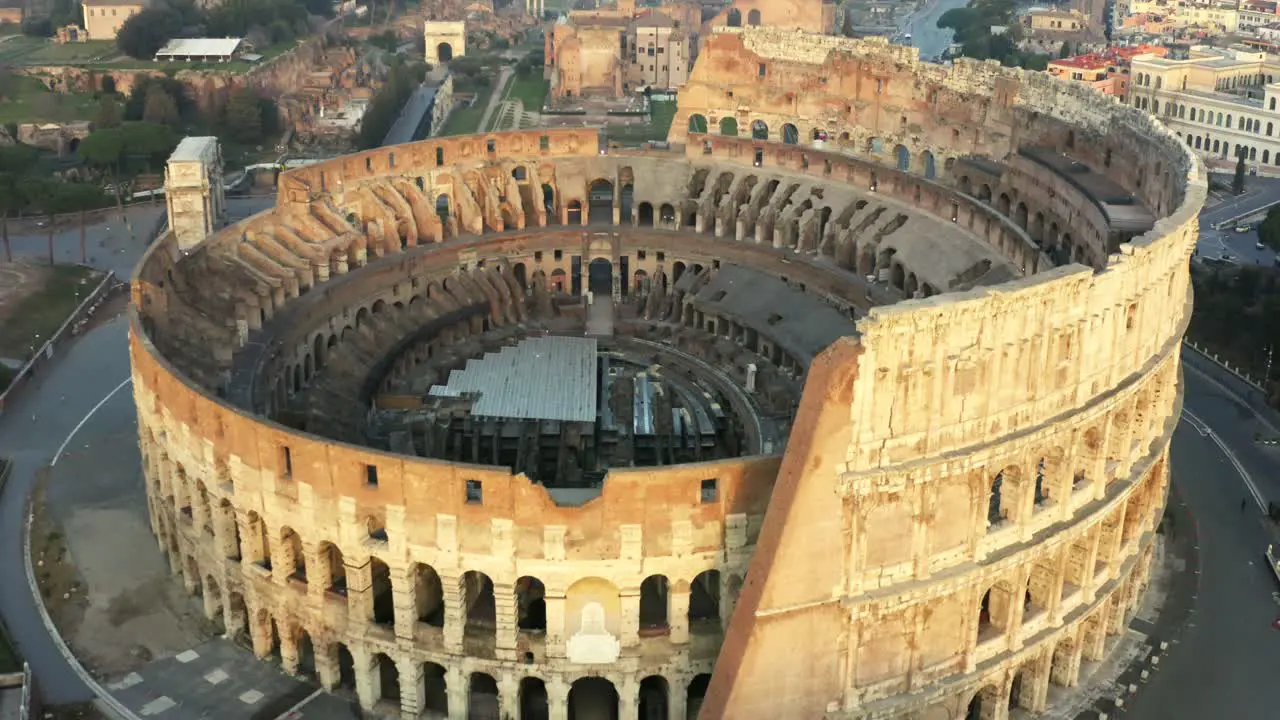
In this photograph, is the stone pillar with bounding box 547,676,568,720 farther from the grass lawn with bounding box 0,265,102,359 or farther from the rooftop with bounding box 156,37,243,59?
the rooftop with bounding box 156,37,243,59

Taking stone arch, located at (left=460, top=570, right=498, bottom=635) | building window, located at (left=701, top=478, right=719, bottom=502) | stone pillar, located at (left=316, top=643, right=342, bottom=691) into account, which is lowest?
stone pillar, located at (left=316, top=643, right=342, bottom=691)

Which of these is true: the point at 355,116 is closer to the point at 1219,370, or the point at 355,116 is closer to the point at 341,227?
the point at 341,227

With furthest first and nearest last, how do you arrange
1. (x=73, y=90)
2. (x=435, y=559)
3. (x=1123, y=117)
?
1. (x=73, y=90)
2. (x=1123, y=117)
3. (x=435, y=559)

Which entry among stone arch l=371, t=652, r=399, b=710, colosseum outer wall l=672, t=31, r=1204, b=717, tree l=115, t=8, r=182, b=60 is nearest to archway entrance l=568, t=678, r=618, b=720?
stone arch l=371, t=652, r=399, b=710

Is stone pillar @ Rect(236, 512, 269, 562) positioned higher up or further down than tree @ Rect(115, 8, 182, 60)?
further down

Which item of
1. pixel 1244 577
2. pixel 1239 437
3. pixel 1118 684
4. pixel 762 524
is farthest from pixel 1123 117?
pixel 762 524

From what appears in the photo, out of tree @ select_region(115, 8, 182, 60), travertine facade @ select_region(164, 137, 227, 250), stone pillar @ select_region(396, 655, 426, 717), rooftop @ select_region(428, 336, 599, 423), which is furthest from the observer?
tree @ select_region(115, 8, 182, 60)

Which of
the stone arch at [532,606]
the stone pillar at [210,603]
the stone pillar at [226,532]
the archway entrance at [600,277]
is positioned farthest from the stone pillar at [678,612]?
the archway entrance at [600,277]
